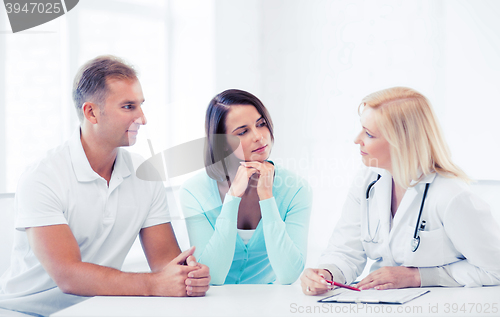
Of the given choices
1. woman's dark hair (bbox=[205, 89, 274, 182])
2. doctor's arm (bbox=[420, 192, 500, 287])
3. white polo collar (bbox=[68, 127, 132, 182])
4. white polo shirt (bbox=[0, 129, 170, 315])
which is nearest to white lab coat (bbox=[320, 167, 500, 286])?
doctor's arm (bbox=[420, 192, 500, 287])

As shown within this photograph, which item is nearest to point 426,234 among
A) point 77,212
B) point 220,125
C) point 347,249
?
point 347,249

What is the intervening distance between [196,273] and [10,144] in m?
1.10

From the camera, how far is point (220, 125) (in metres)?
1.48

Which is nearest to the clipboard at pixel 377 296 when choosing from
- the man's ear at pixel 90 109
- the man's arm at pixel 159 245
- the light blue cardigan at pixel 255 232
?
the light blue cardigan at pixel 255 232

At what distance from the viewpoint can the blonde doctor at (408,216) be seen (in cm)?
108

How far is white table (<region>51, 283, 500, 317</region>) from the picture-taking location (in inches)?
34.5

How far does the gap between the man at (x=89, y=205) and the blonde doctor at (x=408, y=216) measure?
1.70 feet

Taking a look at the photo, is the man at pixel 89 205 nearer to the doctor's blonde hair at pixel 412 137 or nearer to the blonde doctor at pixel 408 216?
the blonde doctor at pixel 408 216

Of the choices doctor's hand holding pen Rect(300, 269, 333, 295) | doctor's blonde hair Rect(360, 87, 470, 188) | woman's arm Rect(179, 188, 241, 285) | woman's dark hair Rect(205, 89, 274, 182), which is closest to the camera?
doctor's hand holding pen Rect(300, 269, 333, 295)

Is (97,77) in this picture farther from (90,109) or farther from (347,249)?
(347,249)

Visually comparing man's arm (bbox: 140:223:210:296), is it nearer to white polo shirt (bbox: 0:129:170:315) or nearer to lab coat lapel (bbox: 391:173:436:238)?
white polo shirt (bbox: 0:129:170:315)

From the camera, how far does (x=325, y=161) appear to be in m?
2.76

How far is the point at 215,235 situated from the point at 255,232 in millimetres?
161

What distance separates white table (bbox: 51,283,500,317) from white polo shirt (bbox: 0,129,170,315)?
372 millimetres
